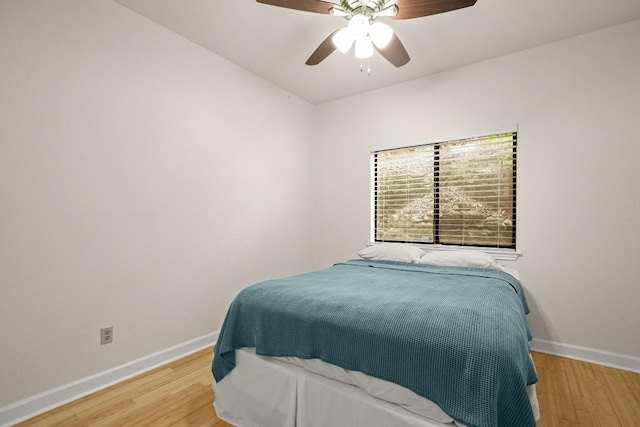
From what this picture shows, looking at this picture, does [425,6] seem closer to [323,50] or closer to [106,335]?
[323,50]

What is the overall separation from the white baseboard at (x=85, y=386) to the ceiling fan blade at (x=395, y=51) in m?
2.77

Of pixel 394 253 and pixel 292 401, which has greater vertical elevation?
pixel 394 253

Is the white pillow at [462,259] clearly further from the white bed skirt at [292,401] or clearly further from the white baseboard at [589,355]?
the white bed skirt at [292,401]

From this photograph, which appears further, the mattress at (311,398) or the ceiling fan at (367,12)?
the ceiling fan at (367,12)

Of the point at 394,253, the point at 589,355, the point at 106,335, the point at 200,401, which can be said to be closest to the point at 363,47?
the point at 394,253

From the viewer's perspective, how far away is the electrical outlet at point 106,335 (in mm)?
2098

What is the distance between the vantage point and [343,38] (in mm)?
1980

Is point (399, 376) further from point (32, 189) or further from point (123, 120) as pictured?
point (123, 120)

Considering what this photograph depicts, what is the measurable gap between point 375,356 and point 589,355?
230cm

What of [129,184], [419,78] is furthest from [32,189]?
[419,78]

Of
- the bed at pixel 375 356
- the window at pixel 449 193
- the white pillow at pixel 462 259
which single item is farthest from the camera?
the window at pixel 449 193

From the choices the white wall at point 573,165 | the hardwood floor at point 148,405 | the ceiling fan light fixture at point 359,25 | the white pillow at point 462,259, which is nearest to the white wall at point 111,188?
the hardwood floor at point 148,405

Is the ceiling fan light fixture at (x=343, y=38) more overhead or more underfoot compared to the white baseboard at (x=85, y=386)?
more overhead

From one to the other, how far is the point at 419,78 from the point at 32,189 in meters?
3.40
